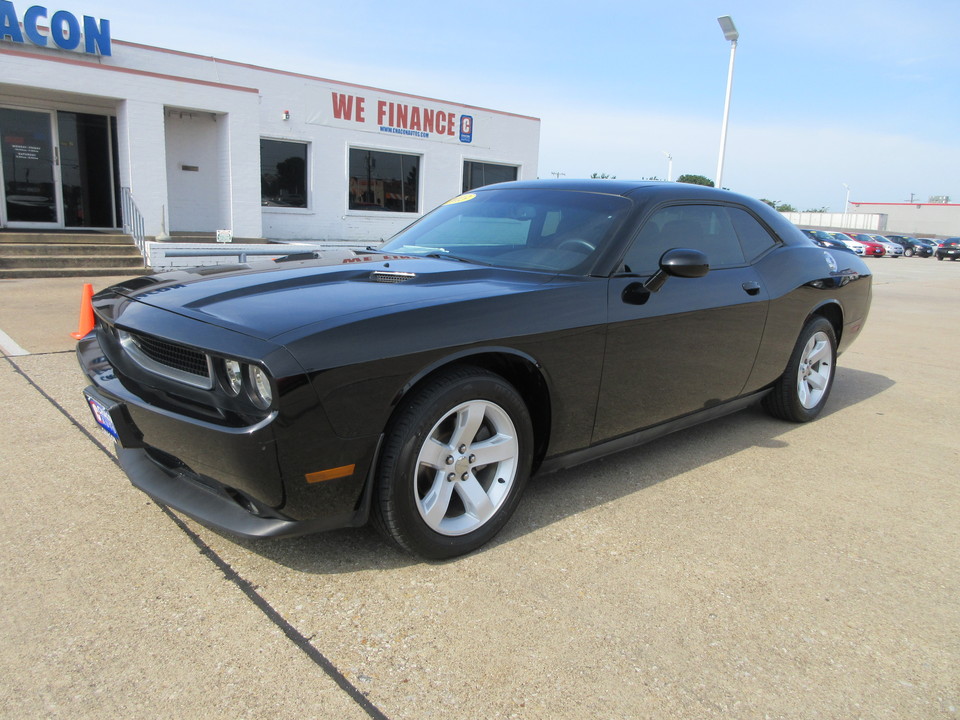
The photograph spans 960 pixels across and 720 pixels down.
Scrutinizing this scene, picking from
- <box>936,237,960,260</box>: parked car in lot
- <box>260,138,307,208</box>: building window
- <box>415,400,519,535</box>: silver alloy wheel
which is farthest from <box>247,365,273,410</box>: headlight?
<box>936,237,960,260</box>: parked car in lot

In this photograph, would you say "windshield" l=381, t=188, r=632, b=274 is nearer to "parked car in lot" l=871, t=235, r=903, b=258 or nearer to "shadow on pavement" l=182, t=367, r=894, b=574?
"shadow on pavement" l=182, t=367, r=894, b=574

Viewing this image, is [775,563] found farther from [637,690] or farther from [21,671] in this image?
[21,671]

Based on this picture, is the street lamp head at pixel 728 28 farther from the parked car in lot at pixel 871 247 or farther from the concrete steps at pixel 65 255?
the parked car in lot at pixel 871 247

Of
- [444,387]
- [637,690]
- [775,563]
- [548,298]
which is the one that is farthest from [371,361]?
[775,563]

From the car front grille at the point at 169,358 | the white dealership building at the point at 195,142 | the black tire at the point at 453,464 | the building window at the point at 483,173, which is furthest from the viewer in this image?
the building window at the point at 483,173

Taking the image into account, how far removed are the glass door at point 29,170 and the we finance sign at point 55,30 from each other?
53.8 inches

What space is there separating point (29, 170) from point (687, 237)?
13.8 metres

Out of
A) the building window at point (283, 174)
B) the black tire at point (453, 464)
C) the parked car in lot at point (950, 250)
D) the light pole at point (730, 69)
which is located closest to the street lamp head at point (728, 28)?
the light pole at point (730, 69)

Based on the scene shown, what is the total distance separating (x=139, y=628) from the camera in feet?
7.38

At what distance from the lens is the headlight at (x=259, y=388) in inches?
87.3

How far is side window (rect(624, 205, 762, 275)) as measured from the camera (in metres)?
3.46

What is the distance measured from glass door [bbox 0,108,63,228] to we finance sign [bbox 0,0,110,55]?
4.48 ft

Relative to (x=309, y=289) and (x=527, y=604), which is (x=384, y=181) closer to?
(x=309, y=289)

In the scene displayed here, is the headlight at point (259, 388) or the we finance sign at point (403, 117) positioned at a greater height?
the we finance sign at point (403, 117)
